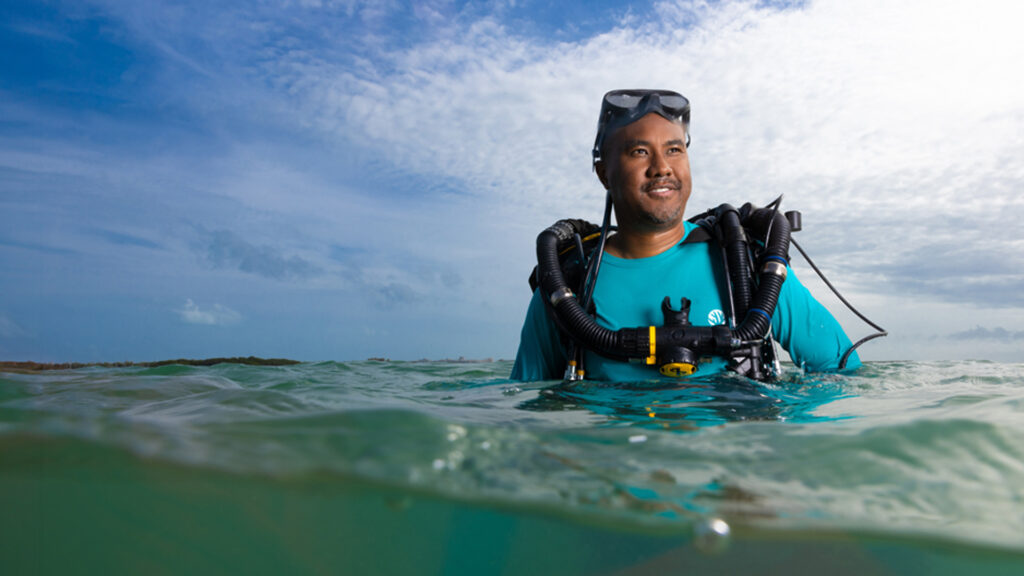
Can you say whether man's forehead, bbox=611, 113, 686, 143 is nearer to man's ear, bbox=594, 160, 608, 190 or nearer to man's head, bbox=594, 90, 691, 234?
man's head, bbox=594, 90, 691, 234

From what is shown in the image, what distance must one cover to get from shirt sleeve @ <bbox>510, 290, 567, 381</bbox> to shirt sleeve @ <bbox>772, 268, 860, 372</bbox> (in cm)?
162

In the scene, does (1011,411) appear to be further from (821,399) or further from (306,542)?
(306,542)

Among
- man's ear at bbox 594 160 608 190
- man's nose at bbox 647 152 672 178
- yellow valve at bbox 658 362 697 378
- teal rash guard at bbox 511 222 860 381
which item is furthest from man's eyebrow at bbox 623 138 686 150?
yellow valve at bbox 658 362 697 378

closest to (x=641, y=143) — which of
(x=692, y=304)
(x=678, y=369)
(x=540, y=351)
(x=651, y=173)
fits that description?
(x=651, y=173)

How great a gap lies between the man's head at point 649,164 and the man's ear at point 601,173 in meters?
0.27

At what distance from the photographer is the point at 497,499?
2.19 meters

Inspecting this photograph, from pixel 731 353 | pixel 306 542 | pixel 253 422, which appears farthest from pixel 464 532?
pixel 731 353

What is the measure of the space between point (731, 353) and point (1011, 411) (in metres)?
1.45

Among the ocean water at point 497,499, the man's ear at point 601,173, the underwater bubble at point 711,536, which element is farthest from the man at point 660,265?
the underwater bubble at point 711,536

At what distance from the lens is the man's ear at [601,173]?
4988 mm

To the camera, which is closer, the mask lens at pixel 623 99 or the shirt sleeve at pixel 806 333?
the shirt sleeve at pixel 806 333

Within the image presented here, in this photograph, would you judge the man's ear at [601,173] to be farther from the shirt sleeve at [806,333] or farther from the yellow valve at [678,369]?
the yellow valve at [678,369]

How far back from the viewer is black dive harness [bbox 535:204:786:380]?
3.91 metres

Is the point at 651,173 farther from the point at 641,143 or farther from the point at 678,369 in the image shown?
the point at 678,369
